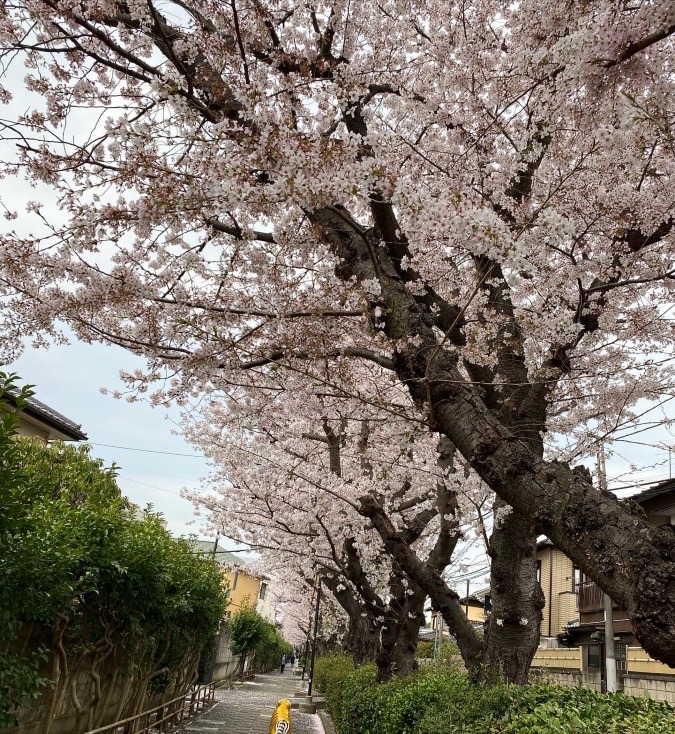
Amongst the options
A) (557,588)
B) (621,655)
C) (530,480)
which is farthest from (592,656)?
(530,480)

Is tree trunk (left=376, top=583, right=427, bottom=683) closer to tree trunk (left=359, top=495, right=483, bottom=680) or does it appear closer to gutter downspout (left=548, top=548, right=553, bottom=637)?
tree trunk (left=359, top=495, right=483, bottom=680)

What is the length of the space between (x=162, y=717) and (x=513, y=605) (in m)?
10.8

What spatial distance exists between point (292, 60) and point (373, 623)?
1302 cm

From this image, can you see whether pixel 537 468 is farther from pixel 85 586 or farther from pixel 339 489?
pixel 339 489

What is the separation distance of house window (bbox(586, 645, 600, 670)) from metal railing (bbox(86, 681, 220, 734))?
13.6 m

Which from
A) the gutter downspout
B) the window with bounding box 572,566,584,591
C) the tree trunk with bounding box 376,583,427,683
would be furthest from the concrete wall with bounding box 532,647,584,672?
the tree trunk with bounding box 376,583,427,683

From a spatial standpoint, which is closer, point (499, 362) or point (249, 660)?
point (499, 362)

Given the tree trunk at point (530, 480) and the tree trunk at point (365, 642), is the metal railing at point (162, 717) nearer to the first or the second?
the tree trunk at point (365, 642)

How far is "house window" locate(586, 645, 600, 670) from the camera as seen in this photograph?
2267 cm

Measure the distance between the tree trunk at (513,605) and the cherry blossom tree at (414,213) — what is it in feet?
0.13

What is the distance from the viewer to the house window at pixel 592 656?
893 inches

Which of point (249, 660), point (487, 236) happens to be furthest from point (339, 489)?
point (249, 660)

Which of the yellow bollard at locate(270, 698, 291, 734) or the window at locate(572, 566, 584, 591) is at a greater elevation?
the window at locate(572, 566, 584, 591)

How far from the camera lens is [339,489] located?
1249 cm
